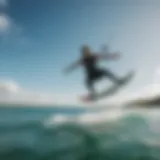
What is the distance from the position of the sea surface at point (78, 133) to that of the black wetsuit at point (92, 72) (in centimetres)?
16

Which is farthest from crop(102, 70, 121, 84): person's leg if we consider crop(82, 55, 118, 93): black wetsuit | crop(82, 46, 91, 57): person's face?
crop(82, 46, 91, 57): person's face

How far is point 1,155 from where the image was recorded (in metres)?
2.28

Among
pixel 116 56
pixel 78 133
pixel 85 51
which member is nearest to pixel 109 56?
pixel 116 56

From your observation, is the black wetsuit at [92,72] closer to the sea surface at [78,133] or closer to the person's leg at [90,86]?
the person's leg at [90,86]

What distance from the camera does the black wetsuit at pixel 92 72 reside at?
7.72 ft

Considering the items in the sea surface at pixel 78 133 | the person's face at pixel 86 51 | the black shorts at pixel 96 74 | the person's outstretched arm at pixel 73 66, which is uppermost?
the person's face at pixel 86 51

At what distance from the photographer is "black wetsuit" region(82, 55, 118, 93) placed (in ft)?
7.72

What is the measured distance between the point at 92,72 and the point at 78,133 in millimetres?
379

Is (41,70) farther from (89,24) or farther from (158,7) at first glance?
(158,7)

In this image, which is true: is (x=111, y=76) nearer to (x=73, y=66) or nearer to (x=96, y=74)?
(x=96, y=74)

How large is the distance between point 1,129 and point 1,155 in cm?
15

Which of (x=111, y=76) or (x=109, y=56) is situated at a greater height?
(x=109, y=56)

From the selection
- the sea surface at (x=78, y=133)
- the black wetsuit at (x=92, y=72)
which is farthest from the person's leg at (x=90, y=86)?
the sea surface at (x=78, y=133)

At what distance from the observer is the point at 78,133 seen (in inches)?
92.0
